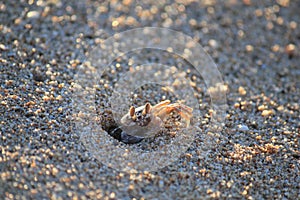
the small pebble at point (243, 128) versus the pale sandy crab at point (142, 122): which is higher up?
the small pebble at point (243, 128)

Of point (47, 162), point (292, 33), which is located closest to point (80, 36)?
point (47, 162)

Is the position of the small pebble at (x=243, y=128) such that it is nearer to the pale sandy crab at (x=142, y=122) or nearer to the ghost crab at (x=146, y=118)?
the ghost crab at (x=146, y=118)

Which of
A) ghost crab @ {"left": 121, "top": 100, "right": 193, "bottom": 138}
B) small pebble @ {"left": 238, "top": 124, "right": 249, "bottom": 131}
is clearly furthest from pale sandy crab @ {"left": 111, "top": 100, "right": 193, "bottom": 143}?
small pebble @ {"left": 238, "top": 124, "right": 249, "bottom": 131}

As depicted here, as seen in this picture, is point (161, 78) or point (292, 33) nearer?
point (161, 78)

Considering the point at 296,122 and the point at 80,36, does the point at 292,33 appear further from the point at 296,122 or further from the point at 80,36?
the point at 80,36

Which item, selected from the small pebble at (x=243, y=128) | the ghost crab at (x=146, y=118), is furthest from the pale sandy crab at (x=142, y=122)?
the small pebble at (x=243, y=128)

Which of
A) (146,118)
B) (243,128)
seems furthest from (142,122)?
(243,128)

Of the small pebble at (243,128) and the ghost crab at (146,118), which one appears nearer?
the ghost crab at (146,118)

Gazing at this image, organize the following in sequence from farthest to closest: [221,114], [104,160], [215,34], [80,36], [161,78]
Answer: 1. [215,34]
2. [80,36]
3. [161,78]
4. [221,114]
5. [104,160]
